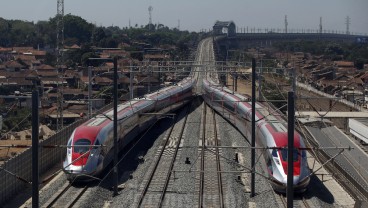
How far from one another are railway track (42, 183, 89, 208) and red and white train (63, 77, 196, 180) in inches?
11.5

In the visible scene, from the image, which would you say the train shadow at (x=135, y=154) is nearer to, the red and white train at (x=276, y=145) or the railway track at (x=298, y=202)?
the red and white train at (x=276, y=145)

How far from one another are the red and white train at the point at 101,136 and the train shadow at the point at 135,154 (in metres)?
0.26

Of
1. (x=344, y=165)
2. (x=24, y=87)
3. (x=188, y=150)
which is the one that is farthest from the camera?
(x=24, y=87)

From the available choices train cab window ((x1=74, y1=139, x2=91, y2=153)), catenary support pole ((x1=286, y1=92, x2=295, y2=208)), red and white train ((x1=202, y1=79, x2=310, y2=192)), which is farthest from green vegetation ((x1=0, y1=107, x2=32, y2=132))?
catenary support pole ((x1=286, y1=92, x2=295, y2=208))

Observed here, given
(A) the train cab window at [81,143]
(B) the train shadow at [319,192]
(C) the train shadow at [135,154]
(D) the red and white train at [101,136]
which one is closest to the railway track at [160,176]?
(C) the train shadow at [135,154]

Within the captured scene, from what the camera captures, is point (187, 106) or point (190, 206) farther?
point (187, 106)

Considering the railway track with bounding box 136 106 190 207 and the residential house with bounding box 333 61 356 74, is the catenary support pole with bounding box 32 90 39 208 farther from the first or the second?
the residential house with bounding box 333 61 356 74

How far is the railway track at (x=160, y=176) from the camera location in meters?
11.3

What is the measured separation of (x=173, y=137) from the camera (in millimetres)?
19656

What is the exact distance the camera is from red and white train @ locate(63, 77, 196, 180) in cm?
1250

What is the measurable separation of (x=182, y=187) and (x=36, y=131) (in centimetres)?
653

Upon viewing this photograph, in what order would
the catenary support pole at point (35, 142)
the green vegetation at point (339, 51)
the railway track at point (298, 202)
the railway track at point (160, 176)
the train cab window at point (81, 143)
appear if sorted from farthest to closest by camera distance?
the green vegetation at point (339, 51) < the train cab window at point (81, 143) < the railway track at point (160, 176) < the railway track at point (298, 202) < the catenary support pole at point (35, 142)

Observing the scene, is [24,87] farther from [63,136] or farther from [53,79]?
[63,136]

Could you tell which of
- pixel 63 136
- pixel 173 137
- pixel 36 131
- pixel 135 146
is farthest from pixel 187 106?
pixel 36 131
